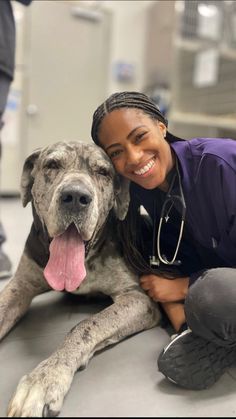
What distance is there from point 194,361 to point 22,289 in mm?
795

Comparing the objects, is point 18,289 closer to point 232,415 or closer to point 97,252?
point 97,252

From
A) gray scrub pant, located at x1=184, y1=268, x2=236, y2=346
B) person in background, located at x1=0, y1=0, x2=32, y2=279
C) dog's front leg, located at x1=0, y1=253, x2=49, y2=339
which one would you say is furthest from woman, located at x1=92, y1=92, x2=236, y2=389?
person in background, located at x1=0, y1=0, x2=32, y2=279

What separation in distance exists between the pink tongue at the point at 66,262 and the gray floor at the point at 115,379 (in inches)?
10.1

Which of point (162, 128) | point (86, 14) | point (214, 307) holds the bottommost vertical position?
point (214, 307)

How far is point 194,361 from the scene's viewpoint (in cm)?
127

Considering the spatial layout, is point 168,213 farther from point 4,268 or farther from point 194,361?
point 4,268

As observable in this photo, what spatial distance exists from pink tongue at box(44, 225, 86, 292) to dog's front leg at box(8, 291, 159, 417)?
6.2 inches

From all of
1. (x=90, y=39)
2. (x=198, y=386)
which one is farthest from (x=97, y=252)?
(x=90, y=39)

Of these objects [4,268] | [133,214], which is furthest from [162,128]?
[4,268]

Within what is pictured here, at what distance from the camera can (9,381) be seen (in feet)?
4.11

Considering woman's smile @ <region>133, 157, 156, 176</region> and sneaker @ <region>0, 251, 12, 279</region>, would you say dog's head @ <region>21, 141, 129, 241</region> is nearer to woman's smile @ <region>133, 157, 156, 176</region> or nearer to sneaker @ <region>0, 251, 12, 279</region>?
woman's smile @ <region>133, 157, 156, 176</region>

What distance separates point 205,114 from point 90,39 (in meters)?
2.07

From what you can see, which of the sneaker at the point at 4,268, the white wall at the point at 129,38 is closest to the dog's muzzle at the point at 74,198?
the sneaker at the point at 4,268

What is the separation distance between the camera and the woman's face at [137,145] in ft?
5.04
